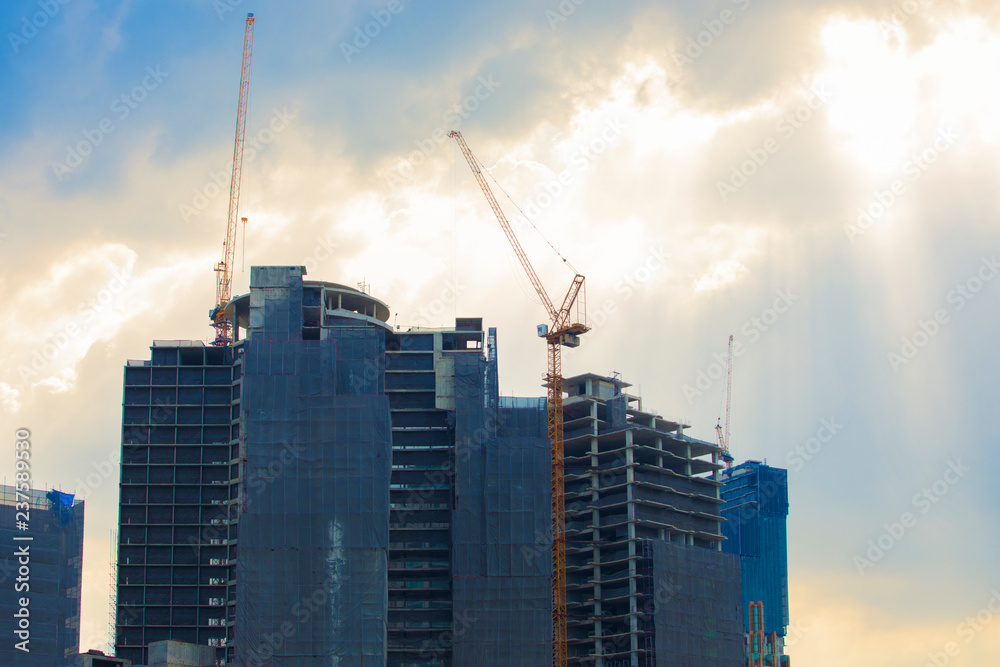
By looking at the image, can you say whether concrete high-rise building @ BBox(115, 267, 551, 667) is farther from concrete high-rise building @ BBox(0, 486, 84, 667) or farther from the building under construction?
concrete high-rise building @ BBox(0, 486, 84, 667)

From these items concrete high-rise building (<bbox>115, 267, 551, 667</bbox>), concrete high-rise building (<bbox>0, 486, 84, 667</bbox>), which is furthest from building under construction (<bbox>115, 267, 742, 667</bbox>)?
concrete high-rise building (<bbox>0, 486, 84, 667</bbox>)

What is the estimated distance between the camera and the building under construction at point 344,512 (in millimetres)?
162375

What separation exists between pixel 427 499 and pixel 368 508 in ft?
87.1

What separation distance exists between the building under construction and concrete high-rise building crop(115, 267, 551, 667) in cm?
22

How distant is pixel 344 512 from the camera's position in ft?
539

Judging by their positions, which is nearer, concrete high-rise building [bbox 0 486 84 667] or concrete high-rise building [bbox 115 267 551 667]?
concrete high-rise building [bbox 0 486 84 667]

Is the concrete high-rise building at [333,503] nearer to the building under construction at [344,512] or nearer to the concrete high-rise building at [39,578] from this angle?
the building under construction at [344,512]

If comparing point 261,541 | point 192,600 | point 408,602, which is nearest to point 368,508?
point 261,541

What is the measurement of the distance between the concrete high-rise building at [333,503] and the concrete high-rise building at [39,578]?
3039cm

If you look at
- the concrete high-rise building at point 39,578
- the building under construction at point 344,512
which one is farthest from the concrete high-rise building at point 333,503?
the concrete high-rise building at point 39,578

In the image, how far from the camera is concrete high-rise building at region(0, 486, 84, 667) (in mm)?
127125

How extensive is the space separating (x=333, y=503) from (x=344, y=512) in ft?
5.54

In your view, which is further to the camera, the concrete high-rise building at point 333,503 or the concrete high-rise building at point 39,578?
the concrete high-rise building at point 333,503

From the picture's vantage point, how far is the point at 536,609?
581 ft
